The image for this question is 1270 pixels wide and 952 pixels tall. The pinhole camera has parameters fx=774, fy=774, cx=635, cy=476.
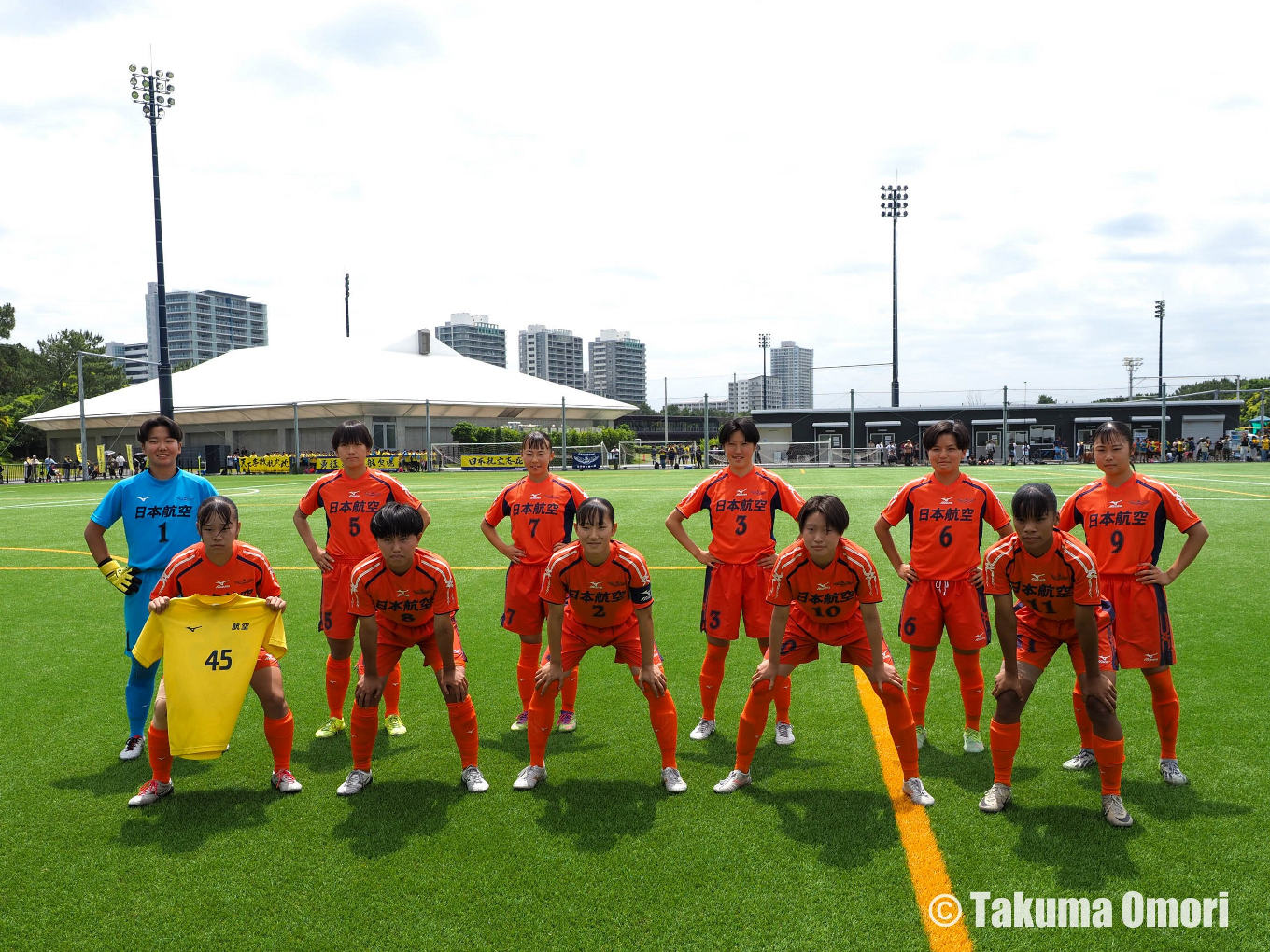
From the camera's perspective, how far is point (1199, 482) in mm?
23984

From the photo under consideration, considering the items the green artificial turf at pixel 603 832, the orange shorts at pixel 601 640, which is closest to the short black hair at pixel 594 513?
the orange shorts at pixel 601 640

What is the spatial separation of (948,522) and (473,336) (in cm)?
13259

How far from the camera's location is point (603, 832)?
3.81 m

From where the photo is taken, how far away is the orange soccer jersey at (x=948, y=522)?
4668 mm

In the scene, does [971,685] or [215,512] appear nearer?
[215,512]

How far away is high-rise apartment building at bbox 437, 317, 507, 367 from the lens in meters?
129

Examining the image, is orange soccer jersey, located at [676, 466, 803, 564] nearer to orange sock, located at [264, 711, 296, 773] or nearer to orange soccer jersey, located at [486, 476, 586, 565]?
orange soccer jersey, located at [486, 476, 586, 565]

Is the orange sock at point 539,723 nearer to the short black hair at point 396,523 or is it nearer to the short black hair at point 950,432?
the short black hair at point 396,523

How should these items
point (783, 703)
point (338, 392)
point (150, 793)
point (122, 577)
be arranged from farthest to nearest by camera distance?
point (338, 392) → point (783, 703) → point (122, 577) → point (150, 793)

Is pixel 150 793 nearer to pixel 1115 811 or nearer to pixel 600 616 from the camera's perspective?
pixel 600 616

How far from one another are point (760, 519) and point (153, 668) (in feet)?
13.2

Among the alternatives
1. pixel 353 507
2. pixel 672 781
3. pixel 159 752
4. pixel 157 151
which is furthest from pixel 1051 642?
pixel 157 151

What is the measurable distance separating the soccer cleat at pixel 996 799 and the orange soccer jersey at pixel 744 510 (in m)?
1.79

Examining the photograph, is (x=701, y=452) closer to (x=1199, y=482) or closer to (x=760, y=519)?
(x=1199, y=482)
